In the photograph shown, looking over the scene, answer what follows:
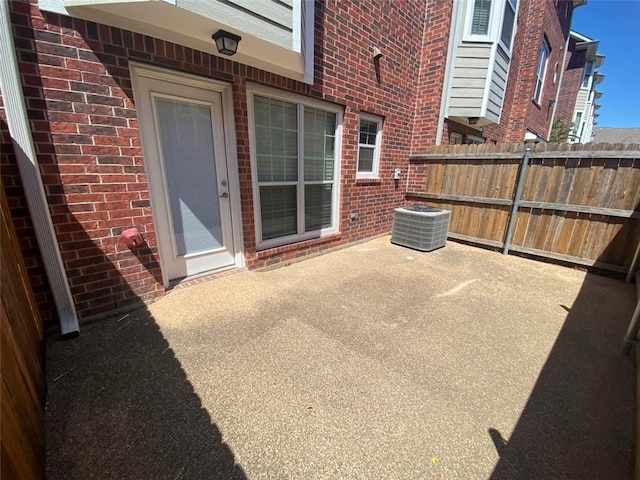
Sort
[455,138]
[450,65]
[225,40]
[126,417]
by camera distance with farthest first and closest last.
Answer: [455,138] → [450,65] → [225,40] → [126,417]

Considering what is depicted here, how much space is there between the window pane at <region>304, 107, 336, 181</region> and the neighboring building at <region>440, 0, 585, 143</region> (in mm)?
3001

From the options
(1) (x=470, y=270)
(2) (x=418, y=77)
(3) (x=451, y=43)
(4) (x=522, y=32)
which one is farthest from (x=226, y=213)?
(4) (x=522, y=32)

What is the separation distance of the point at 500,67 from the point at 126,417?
8.16m

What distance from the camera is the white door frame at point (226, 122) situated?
8.15ft

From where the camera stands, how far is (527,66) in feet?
25.8

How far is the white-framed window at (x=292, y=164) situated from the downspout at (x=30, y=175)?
6.23 ft

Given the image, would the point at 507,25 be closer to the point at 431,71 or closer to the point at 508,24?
the point at 508,24

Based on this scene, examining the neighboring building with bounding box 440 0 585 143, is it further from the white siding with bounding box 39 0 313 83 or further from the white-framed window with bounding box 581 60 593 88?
the white-framed window with bounding box 581 60 593 88

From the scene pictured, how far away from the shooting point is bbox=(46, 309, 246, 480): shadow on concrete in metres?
1.30

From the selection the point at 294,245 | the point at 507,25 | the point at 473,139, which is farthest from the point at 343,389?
the point at 507,25

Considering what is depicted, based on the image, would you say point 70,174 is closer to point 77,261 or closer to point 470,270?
point 77,261

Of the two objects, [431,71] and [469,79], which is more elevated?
[431,71]

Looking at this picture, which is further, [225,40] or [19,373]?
[225,40]

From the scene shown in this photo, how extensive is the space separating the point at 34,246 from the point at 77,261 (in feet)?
0.95
